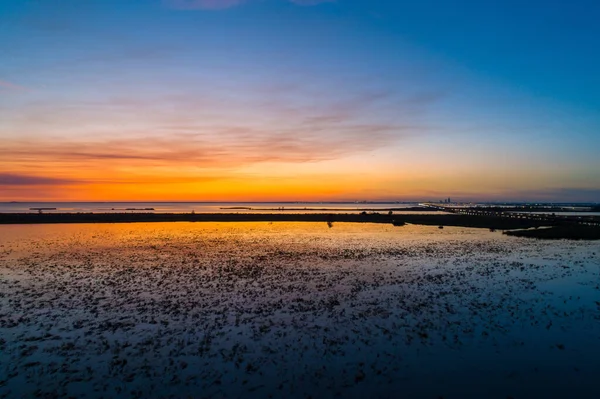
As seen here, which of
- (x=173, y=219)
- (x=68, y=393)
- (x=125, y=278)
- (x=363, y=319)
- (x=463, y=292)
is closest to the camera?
(x=68, y=393)

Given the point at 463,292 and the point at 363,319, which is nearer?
the point at 363,319

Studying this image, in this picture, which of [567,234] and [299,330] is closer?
[299,330]

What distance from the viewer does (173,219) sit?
97.6 meters

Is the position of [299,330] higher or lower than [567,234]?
lower

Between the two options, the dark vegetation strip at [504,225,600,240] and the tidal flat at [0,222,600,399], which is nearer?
the tidal flat at [0,222,600,399]

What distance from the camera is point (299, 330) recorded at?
16.3 meters

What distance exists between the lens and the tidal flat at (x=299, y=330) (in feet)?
38.1

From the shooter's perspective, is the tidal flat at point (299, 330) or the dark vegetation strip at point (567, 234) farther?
the dark vegetation strip at point (567, 234)

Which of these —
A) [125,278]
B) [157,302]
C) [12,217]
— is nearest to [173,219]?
[12,217]

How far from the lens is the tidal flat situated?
11.6 metres

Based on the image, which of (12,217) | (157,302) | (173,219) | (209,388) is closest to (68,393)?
(209,388)

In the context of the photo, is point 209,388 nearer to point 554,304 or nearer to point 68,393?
point 68,393

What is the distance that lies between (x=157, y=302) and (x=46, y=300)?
5.90 meters

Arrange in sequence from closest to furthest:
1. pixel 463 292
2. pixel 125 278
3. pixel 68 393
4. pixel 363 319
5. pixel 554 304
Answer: pixel 68 393, pixel 363 319, pixel 554 304, pixel 463 292, pixel 125 278
